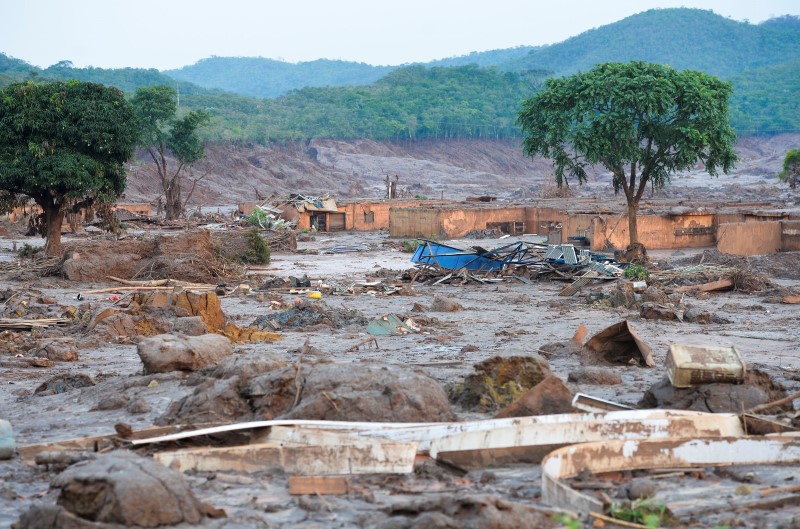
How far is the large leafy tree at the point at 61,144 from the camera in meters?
24.8

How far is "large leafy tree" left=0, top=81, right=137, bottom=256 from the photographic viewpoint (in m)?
24.8

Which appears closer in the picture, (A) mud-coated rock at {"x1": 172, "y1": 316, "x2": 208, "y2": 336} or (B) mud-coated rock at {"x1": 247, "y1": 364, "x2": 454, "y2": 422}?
(B) mud-coated rock at {"x1": 247, "y1": 364, "x2": 454, "y2": 422}

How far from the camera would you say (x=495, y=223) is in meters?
42.4

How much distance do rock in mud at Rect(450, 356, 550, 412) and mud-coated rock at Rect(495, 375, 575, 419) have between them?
0.74 metres

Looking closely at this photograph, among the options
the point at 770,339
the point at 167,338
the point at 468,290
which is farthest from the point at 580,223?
the point at 167,338

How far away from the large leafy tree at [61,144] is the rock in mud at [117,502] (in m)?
20.6

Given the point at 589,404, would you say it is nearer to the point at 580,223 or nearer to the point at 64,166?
the point at 64,166

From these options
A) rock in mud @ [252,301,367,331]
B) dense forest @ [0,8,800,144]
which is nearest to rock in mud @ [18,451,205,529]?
rock in mud @ [252,301,367,331]

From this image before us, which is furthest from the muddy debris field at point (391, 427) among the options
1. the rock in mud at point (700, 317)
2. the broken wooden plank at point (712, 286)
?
the broken wooden plank at point (712, 286)

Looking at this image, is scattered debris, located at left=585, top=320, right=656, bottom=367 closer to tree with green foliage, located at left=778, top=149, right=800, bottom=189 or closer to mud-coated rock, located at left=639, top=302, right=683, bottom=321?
mud-coated rock, located at left=639, top=302, right=683, bottom=321

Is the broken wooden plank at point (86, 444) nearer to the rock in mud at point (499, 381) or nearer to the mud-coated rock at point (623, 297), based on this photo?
the rock in mud at point (499, 381)

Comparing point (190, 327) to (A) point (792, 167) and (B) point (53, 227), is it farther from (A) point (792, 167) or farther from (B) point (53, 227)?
(A) point (792, 167)

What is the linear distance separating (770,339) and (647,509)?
948 cm

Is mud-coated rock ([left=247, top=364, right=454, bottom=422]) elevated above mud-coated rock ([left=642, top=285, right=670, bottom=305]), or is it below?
above
